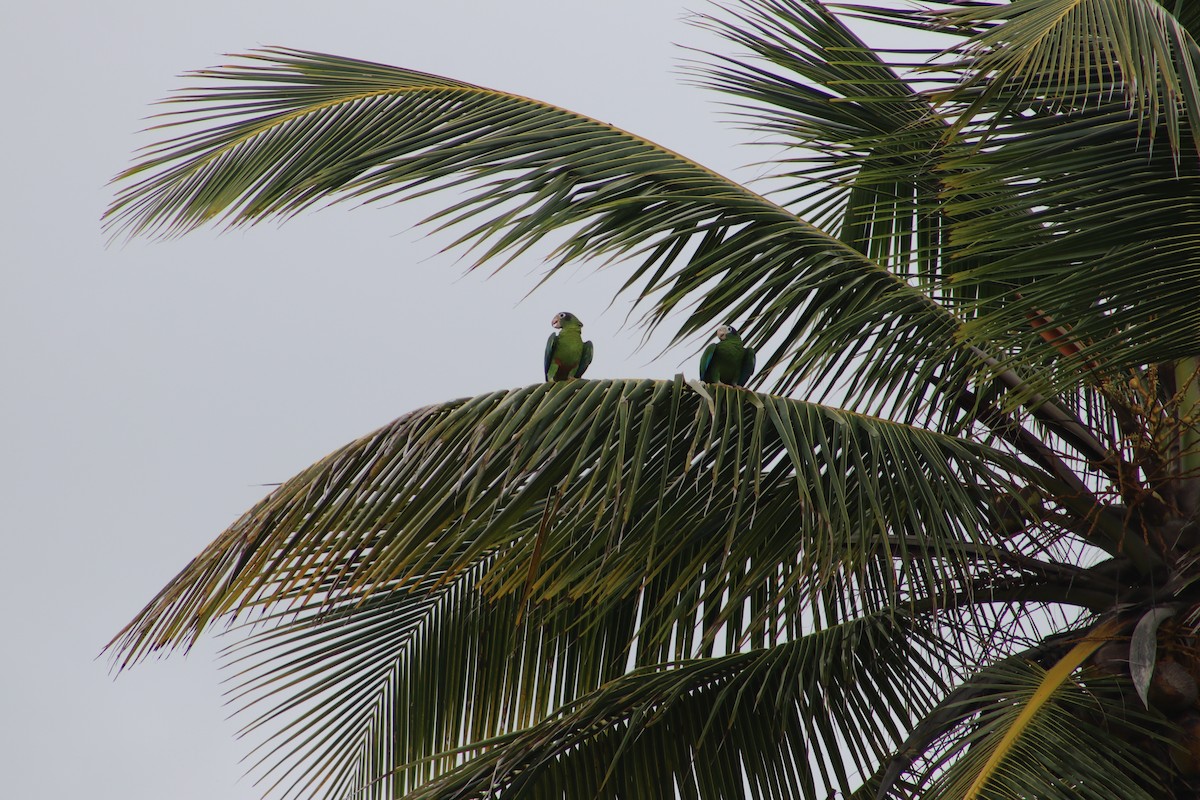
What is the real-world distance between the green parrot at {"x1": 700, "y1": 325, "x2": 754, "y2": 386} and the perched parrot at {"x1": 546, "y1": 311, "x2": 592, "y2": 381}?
0.45 metres

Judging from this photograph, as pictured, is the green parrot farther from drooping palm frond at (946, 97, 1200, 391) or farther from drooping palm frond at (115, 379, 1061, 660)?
drooping palm frond at (946, 97, 1200, 391)

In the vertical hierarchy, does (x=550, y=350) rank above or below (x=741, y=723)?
above

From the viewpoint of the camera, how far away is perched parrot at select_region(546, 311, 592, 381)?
421cm

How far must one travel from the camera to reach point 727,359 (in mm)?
3949

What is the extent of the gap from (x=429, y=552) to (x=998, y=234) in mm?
1617

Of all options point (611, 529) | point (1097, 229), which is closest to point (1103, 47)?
point (1097, 229)

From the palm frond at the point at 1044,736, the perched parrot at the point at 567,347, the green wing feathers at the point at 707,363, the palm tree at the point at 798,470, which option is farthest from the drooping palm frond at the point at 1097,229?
the perched parrot at the point at 567,347

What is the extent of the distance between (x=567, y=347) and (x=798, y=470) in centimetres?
150

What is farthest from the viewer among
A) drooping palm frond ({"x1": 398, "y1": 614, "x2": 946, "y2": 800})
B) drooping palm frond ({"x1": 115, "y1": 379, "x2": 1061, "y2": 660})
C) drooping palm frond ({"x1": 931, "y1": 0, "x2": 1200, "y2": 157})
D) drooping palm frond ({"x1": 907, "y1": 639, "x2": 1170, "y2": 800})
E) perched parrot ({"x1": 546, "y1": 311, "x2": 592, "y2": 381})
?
perched parrot ({"x1": 546, "y1": 311, "x2": 592, "y2": 381})

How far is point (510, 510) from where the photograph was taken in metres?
2.82

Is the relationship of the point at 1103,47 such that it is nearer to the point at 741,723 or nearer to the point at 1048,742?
the point at 1048,742

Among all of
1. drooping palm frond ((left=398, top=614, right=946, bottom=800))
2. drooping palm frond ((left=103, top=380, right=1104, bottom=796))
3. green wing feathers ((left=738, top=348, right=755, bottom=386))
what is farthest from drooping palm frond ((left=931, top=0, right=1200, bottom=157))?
drooping palm frond ((left=398, top=614, right=946, bottom=800))

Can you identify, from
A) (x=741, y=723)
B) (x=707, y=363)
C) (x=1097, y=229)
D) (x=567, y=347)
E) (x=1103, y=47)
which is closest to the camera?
(x=1103, y=47)

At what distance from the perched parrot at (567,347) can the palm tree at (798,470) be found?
20.7 inches
